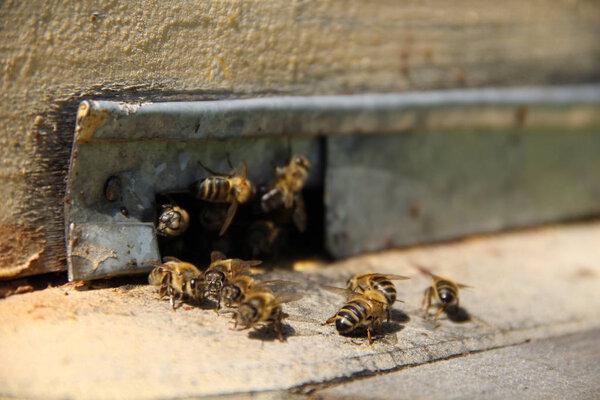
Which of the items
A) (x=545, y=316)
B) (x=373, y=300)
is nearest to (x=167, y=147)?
(x=373, y=300)

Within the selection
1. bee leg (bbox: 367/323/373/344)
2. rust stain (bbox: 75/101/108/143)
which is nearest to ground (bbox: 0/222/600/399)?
bee leg (bbox: 367/323/373/344)

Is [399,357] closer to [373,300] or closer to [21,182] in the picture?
[373,300]

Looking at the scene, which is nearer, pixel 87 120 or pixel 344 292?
pixel 87 120

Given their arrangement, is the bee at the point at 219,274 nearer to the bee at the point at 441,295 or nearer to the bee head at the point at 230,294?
the bee head at the point at 230,294

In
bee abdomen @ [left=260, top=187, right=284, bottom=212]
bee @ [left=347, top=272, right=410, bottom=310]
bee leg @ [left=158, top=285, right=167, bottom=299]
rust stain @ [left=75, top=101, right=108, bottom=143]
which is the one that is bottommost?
bee @ [left=347, top=272, right=410, bottom=310]

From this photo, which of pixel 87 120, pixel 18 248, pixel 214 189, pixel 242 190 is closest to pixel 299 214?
pixel 242 190

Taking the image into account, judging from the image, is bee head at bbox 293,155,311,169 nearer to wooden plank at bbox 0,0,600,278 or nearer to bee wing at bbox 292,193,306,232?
bee wing at bbox 292,193,306,232

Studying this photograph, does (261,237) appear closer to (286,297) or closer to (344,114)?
(286,297)

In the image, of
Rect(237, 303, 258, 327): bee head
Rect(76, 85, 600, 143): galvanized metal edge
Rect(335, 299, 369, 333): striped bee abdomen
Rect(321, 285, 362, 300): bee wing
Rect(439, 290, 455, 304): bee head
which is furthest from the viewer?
Rect(439, 290, 455, 304): bee head
